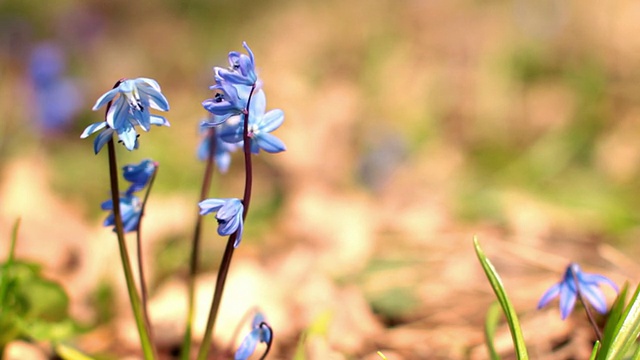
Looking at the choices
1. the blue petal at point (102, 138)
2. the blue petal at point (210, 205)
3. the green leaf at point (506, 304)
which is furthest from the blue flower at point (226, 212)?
the green leaf at point (506, 304)

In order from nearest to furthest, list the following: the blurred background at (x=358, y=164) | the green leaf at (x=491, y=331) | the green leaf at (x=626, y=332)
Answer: the green leaf at (x=626, y=332), the green leaf at (x=491, y=331), the blurred background at (x=358, y=164)

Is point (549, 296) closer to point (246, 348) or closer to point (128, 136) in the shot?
point (246, 348)

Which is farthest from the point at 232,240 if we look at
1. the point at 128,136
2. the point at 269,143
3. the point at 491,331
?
the point at 491,331

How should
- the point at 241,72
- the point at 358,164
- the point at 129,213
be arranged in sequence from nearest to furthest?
the point at 241,72, the point at 129,213, the point at 358,164

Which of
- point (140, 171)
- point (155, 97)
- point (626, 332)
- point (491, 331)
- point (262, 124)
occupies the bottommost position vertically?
point (491, 331)

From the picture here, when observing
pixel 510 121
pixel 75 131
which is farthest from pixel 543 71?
pixel 75 131

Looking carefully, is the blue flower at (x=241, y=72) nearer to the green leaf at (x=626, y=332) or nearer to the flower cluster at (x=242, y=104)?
the flower cluster at (x=242, y=104)

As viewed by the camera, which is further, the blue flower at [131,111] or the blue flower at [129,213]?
the blue flower at [129,213]
